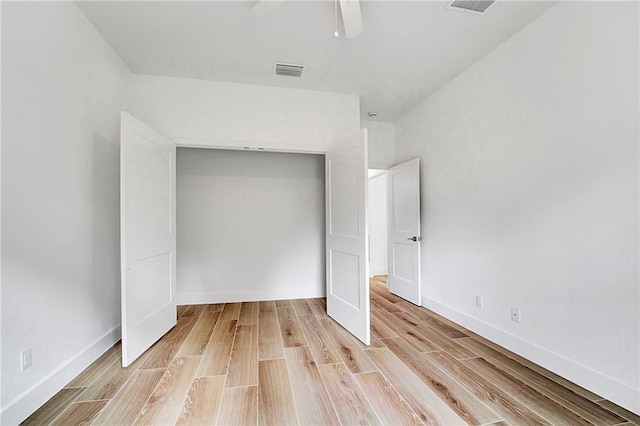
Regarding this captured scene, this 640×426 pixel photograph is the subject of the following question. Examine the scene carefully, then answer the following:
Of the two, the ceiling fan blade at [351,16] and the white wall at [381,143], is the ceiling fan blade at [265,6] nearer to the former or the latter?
the ceiling fan blade at [351,16]

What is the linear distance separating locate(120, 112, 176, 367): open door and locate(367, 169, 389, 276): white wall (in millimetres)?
4063

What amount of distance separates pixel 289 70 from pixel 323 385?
282 centimetres

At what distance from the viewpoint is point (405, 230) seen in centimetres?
398

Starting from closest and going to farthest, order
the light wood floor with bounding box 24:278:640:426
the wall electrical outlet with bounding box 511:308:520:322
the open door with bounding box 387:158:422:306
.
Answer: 1. the light wood floor with bounding box 24:278:640:426
2. the wall electrical outlet with bounding box 511:308:520:322
3. the open door with bounding box 387:158:422:306

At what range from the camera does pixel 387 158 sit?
14.4 ft

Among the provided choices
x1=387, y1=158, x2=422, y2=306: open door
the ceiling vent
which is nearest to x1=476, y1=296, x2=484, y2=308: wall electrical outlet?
x1=387, y1=158, x2=422, y2=306: open door

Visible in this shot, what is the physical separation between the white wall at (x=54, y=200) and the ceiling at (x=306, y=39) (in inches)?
14.4

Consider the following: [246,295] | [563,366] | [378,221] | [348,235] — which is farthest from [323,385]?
[378,221]

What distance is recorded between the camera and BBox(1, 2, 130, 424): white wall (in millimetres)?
1567

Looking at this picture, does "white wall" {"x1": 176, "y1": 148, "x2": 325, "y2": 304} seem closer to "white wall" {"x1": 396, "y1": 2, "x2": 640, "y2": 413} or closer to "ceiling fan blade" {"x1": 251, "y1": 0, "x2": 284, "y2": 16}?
"white wall" {"x1": 396, "y1": 2, "x2": 640, "y2": 413}

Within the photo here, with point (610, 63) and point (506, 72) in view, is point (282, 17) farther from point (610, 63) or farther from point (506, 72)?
point (610, 63)

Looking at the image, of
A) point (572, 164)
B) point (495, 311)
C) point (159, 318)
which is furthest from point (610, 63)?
point (159, 318)

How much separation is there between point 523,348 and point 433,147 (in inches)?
88.0

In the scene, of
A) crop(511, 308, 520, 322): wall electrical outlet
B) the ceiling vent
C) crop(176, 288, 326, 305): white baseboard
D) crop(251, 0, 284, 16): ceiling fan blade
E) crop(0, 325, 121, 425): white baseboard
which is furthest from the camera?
crop(176, 288, 326, 305): white baseboard
